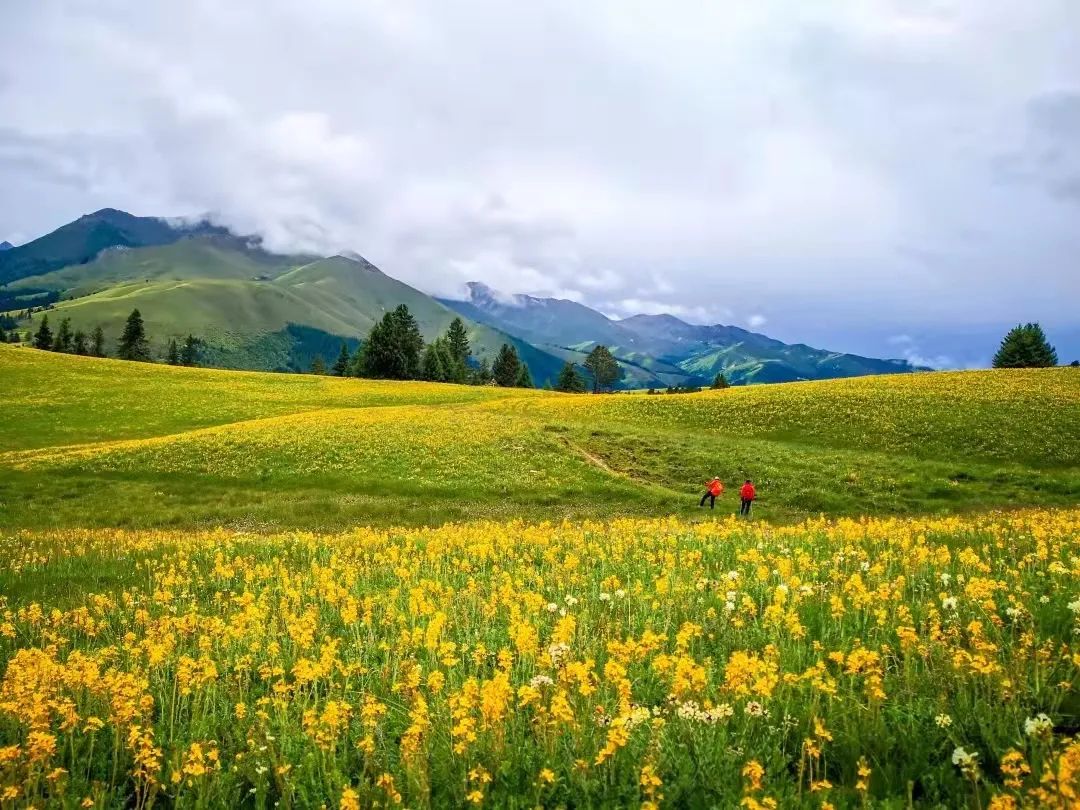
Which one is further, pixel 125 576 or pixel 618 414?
pixel 618 414

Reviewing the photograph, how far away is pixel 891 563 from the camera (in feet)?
27.7

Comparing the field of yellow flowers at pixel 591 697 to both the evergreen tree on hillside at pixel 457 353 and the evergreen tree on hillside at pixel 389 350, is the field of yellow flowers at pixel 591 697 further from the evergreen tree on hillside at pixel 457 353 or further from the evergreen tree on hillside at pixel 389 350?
the evergreen tree on hillside at pixel 457 353

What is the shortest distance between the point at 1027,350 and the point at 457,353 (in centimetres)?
9591

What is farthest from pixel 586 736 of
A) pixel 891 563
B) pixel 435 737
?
pixel 891 563

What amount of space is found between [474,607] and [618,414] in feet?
158

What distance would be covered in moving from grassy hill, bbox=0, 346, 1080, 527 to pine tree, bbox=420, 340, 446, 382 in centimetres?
4977

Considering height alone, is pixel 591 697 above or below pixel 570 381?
below

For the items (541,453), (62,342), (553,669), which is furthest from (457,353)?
(553,669)

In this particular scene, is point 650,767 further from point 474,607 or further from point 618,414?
point 618,414

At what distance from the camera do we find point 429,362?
114000 mm

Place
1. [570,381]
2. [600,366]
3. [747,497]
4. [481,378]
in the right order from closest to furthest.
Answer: [747,497] → [570,381] → [481,378] → [600,366]

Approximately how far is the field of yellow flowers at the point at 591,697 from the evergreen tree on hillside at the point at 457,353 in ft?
362

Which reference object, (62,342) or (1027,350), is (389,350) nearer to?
(62,342)

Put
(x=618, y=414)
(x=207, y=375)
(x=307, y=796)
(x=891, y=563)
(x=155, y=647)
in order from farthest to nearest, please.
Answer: (x=207, y=375) → (x=618, y=414) → (x=891, y=563) → (x=155, y=647) → (x=307, y=796)
